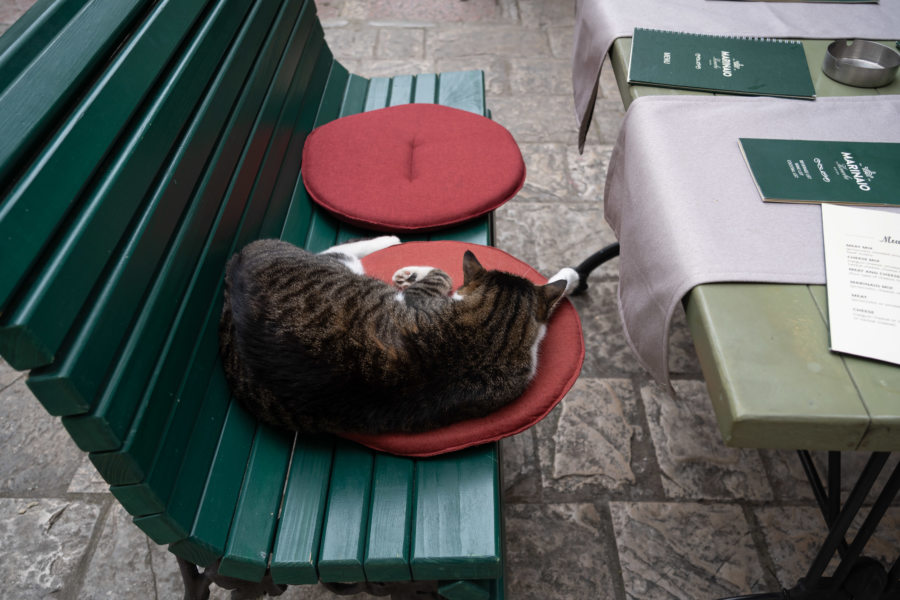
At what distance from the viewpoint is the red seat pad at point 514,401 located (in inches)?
54.7

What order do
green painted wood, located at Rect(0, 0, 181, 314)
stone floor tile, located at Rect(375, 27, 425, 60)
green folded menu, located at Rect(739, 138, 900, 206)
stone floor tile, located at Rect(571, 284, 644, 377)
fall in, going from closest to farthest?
1. green painted wood, located at Rect(0, 0, 181, 314)
2. green folded menu, located at Rect(739, 138, 900, 206)
3. stone floor tile, located at Rect(571, 284, 644, 377)
4. stone floor tile, located at Rect(375, 27, 425, 60)

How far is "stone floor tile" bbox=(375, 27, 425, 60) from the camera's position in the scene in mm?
4160

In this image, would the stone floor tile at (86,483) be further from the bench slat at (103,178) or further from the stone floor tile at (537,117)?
the stone floor tile at (537,117)

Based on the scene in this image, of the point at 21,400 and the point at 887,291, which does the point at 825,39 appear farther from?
the point at 21,400

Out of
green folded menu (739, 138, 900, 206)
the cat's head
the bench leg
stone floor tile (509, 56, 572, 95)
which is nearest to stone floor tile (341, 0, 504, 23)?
stone floor tile (509, 56, 572, 95)

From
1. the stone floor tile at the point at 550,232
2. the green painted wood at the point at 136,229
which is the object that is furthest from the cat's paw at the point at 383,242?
the stone floor tile at the point at 550,232

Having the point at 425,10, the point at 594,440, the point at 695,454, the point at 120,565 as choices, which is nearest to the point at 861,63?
the point at 695,454

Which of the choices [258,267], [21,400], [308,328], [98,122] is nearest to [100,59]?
[98,122]

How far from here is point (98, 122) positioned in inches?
42.4

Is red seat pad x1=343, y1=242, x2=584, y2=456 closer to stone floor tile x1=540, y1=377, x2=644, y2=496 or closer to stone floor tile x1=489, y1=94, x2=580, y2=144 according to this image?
stone floor tile x1=540, y1=377, x2=644, y2=496

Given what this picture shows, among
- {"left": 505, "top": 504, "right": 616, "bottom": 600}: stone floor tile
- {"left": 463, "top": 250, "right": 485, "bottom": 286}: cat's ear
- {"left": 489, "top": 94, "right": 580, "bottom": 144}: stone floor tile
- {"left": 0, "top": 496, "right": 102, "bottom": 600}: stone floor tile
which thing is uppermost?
{"left": 463, "top": 250, "right": 485, "bottom": 286}: cat's ear

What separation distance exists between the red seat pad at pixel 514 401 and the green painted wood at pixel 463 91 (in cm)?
87

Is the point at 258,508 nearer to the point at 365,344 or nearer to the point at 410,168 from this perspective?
the point at 365,344

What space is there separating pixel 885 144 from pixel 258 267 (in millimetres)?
1536
